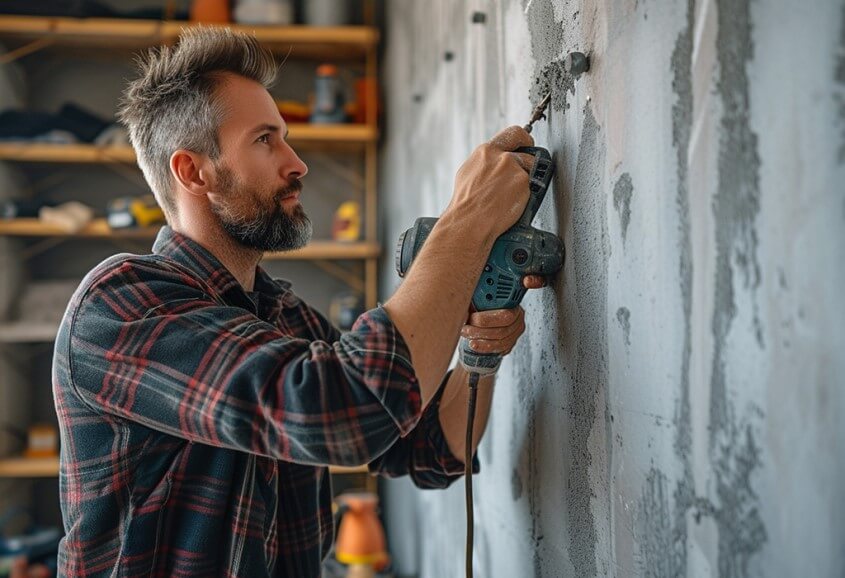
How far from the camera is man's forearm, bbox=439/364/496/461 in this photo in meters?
1.39

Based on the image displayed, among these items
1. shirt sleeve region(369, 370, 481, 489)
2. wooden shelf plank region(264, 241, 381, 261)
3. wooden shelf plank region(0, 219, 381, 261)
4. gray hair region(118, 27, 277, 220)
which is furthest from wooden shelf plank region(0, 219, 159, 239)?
shirt sleeve region(369, 370, 481, 489)

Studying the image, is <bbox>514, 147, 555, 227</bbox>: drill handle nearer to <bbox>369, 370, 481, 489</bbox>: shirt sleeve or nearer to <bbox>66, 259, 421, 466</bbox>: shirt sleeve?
<bbox>66, 259, 421, 466</bbox>: shirt sleeve

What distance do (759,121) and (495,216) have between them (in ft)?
1.57

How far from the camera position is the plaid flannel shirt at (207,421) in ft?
3.14

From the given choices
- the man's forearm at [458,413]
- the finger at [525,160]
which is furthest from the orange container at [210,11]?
the finger at [525,160]

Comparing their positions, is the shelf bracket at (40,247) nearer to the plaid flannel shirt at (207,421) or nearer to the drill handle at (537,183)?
the plaid flannel shirt at (207,421)

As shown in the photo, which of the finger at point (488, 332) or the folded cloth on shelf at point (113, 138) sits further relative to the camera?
the folded cloth on shelf at point (113, 138)

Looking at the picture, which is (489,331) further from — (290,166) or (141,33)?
(141,33)

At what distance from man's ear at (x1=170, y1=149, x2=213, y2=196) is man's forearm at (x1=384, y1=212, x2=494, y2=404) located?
0.51 metres

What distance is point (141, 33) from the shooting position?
138 inches

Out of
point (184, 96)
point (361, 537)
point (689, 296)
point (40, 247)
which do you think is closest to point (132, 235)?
point (40, 247)

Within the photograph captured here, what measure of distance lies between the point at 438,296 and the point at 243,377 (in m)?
0.26

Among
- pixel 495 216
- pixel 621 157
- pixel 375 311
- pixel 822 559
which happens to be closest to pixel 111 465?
pixel 375 311

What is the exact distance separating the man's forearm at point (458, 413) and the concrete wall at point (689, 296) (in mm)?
89
